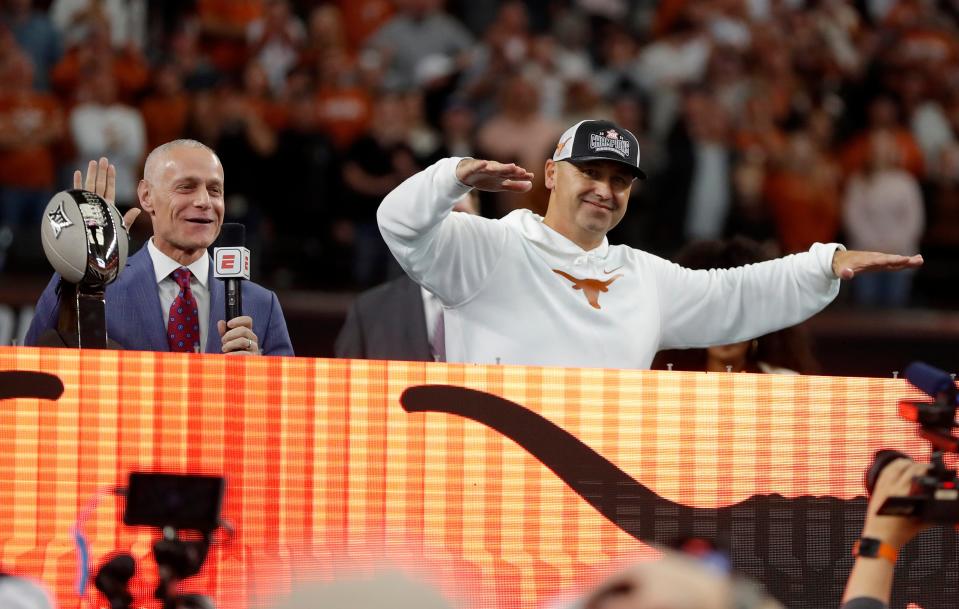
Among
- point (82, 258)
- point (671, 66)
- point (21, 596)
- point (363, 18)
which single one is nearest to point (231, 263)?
point (82, 258)

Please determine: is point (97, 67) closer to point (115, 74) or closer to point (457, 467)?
point (115, 74)

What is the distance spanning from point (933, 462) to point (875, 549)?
0.43 meters

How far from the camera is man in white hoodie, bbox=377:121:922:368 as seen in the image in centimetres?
504

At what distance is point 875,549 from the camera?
313cm

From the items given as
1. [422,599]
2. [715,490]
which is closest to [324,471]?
[715,490]

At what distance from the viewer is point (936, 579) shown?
4.45 m

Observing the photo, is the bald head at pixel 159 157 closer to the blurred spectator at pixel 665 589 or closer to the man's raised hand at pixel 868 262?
the man's raised hand at pixel 868 262

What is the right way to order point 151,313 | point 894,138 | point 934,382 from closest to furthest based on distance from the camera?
point 934,382
point 151,313
point 894,138

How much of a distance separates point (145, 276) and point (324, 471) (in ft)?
4.21

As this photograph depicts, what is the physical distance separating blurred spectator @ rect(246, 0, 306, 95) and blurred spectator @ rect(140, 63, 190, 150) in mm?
934

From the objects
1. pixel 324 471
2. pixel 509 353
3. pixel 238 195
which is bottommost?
pixel 324 471

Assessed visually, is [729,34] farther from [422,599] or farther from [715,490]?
[422,599]

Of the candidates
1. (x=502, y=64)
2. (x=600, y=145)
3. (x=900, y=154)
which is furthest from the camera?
(x=900, y=154)

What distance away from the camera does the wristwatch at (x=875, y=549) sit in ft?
10.3
